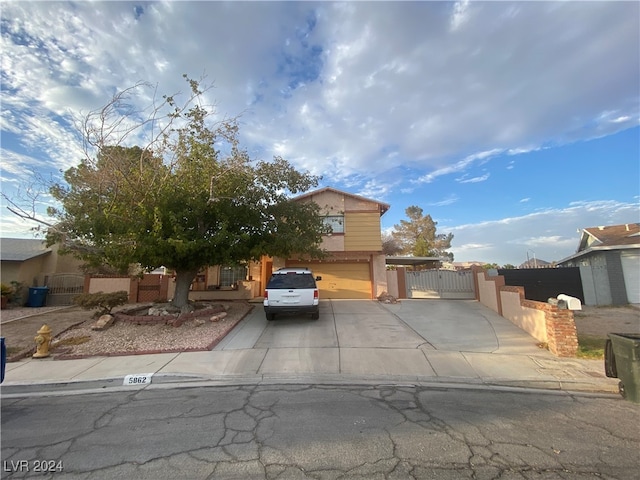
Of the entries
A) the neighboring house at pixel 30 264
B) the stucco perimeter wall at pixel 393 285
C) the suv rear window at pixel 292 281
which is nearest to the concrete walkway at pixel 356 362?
the suv rear window at pixel 292 281

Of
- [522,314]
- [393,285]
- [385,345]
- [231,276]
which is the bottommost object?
[385,345]

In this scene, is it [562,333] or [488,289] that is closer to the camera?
[562,333]

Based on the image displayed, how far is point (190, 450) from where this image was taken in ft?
11.8

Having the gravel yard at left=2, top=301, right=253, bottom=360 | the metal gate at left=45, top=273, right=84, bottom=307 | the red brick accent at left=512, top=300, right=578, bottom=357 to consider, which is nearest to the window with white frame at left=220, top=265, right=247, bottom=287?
the gravel yard at left=2, top=301, right=253, bottom=360

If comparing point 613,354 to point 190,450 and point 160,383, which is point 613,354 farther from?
point 160,383

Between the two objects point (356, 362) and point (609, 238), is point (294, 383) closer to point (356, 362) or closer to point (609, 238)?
point (356, 362)

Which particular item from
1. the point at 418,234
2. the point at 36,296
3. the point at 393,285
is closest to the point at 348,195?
the point at 393,285

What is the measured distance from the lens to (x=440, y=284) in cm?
1614

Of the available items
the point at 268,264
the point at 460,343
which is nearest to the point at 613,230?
the point at 460,343

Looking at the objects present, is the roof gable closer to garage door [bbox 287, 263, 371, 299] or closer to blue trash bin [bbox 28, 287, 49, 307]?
garage door [bbox 287, 263, 371, 299]

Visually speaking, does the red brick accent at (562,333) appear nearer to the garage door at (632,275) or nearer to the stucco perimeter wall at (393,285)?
the stucco perimeter wall at (393,285)

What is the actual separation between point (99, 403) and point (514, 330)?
10.6 m

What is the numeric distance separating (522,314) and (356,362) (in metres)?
6.15

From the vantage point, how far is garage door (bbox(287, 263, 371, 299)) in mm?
17359
